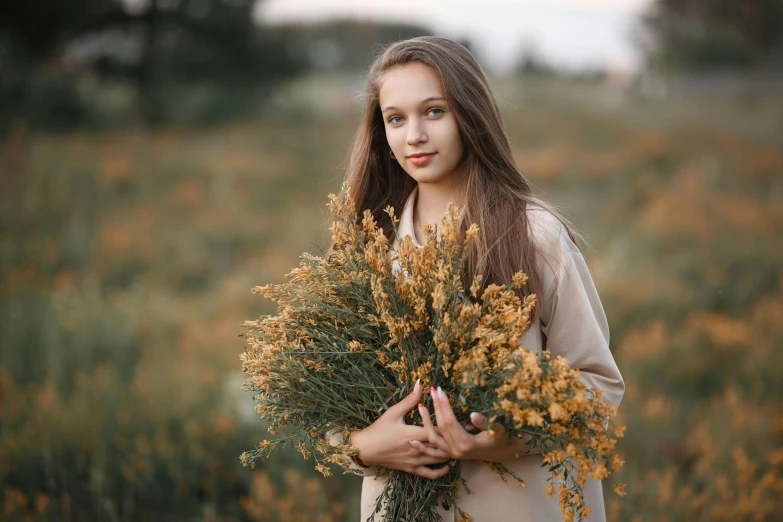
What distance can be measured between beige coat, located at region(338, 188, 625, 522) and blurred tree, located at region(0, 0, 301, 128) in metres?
13.2

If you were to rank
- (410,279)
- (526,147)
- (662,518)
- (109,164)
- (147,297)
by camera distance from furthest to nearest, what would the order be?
(526,147) < (109,164) < (147,297) < (662,518) < (410,279)

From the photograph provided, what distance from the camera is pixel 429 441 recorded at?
63.3 inches

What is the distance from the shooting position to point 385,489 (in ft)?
5.64

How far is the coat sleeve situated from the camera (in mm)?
1768

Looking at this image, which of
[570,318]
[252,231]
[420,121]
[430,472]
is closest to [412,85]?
[420,121]

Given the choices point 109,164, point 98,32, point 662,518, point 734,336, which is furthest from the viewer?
point 98,32

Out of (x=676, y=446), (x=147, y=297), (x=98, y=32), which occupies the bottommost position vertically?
(x=676, y=446)

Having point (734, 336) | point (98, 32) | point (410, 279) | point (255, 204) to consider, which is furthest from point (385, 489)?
point (98, 32)

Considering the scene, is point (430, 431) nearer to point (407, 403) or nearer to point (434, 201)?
point (407, 403)

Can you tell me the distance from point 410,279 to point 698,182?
8.85m

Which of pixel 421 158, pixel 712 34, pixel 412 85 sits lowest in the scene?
pixel 421 158

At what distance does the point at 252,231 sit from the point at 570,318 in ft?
24.0

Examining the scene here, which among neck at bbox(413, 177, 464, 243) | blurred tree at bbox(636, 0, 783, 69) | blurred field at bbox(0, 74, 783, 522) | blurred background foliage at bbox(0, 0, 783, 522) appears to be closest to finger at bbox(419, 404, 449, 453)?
neck at bbox(413, 177, 464, 243)

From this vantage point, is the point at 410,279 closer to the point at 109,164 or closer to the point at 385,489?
the point at 385,489
